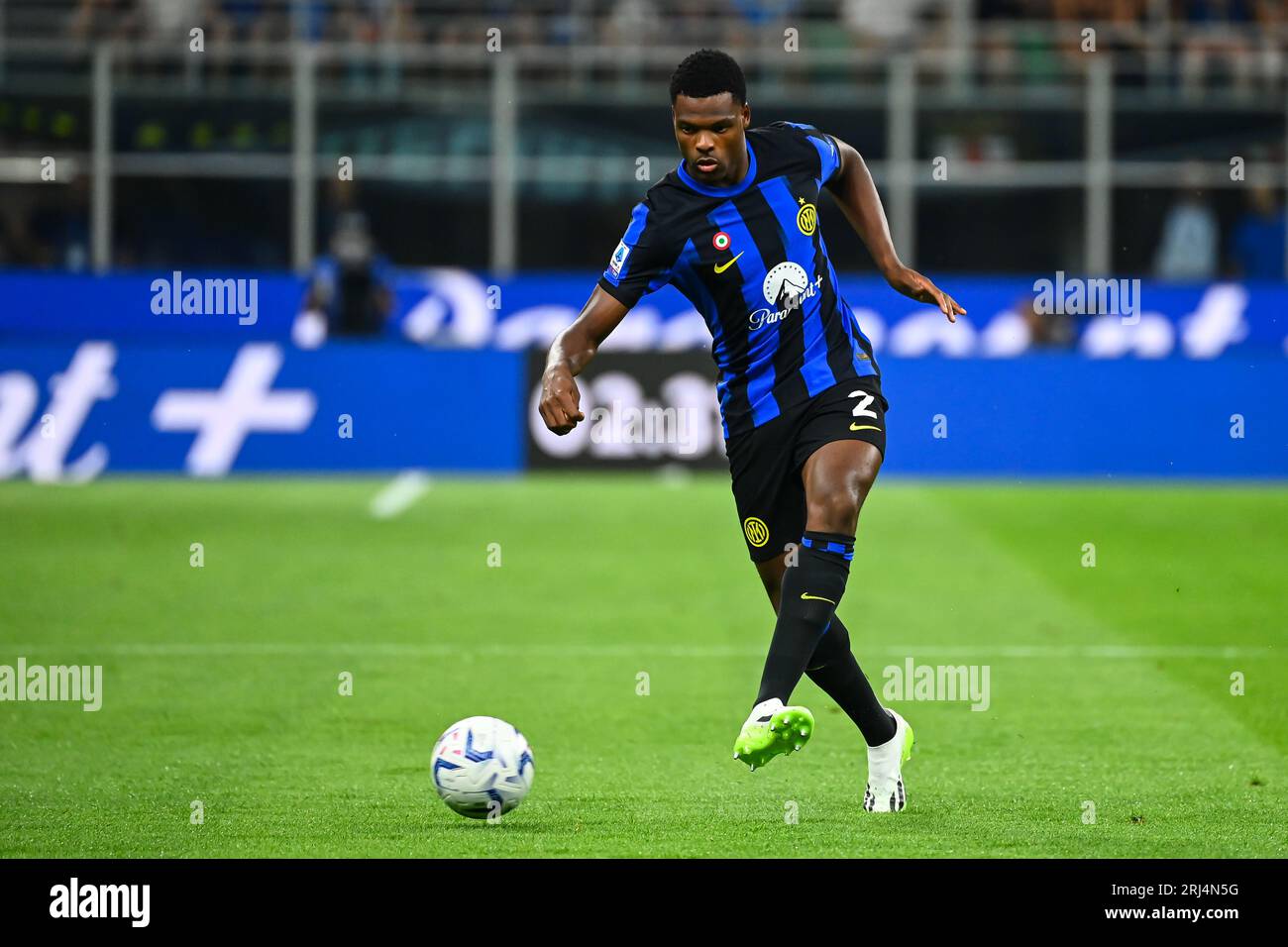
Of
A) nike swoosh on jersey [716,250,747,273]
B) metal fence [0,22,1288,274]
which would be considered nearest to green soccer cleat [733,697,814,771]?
nike swoosh on jersey [716,250,747,273]

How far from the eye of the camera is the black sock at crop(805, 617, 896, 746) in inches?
250

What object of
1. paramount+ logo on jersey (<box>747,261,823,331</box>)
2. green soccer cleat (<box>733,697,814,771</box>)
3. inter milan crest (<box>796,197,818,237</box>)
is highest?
inter milan crest (<box>796,197,818,237</box>)

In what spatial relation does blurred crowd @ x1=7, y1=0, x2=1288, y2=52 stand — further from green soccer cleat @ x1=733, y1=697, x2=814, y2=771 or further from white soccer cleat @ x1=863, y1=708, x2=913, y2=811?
green soccer cleat @ x1=733, y1=697, x2=814, y2=771

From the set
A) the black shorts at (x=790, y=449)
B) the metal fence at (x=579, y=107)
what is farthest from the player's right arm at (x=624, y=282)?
the metal fence at (x=579, y=107)

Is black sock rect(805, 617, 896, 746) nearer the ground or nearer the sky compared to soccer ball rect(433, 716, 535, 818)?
nearer the sky

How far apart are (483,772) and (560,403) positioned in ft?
3.81

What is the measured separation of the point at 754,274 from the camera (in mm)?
6273

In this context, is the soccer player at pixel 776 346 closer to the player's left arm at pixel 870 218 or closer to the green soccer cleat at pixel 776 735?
the player's left arm at pixel 870 218

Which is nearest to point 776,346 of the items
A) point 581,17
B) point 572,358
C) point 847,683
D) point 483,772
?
point 572,358

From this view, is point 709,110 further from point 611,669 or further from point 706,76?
point 611,669

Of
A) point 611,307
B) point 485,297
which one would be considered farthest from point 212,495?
point 611,307

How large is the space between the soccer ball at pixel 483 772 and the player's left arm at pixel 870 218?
1.95 meters

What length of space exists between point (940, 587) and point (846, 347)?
605 centimetres

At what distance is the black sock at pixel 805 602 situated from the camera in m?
5.95
